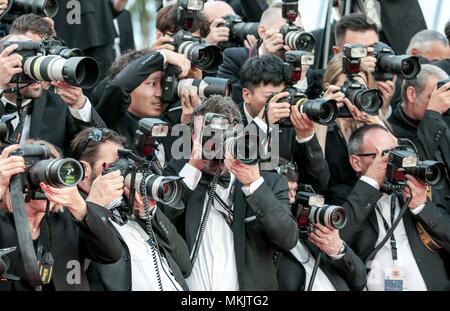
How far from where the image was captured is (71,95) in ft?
19.1

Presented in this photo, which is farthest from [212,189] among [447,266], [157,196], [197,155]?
[447,266]

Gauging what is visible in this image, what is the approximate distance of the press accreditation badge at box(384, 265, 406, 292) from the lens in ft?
20.2

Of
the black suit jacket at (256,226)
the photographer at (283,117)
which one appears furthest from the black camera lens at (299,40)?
the black suit jacket at (256,226)

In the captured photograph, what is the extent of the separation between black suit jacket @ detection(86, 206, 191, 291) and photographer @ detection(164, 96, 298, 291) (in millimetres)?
125

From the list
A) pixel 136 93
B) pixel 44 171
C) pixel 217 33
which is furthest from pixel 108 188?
pixel 217 33

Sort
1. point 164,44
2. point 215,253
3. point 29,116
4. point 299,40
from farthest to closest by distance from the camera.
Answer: point 299,40 → point 164,44 → point 29,116 → point 215,253

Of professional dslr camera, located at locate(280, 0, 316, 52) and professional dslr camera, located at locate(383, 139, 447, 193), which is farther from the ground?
professional dslr camera, located at locate(280, 0, 316, 52)

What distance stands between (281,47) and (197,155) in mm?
1235

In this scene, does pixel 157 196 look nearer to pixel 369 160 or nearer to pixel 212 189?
pixel 212 189

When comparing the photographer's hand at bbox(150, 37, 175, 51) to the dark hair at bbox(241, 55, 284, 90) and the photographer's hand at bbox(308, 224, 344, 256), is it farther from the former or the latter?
the photographer's hand at bbox(308, 224, 344, 256)

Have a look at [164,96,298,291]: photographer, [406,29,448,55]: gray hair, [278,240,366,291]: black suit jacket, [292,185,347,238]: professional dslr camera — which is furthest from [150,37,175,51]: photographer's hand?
[406,29,448,55]: gray hair

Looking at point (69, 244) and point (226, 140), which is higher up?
point (226, 140)

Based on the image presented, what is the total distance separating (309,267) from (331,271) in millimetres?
138

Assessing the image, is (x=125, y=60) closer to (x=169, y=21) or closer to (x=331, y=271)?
(x=169, y=21)
